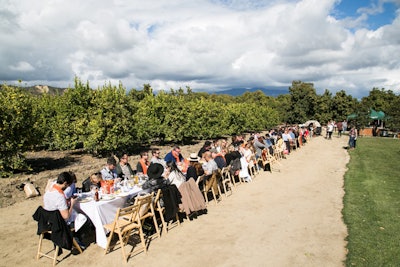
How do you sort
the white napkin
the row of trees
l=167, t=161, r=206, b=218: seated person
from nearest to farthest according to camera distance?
the white napkin → l=167, t=161, r=206, b=218: seated person → the row of trees

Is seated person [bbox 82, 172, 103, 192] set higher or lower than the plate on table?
higher

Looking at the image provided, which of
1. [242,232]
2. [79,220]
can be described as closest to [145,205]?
[79,220]

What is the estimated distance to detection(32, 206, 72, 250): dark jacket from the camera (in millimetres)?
5141

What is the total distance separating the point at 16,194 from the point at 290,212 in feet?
26.5

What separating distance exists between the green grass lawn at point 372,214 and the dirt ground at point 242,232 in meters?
0.26

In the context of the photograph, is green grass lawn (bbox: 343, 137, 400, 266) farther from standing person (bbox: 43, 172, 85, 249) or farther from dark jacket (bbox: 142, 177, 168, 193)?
standing person (bbox: 43, 172, 85, 249)

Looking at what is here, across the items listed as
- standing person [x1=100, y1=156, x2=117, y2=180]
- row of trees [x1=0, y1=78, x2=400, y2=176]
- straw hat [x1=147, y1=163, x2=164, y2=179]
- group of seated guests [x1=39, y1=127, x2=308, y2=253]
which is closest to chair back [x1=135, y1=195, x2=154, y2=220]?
group of seated guests [x1=39, y1=127, x2=308, y2=253]

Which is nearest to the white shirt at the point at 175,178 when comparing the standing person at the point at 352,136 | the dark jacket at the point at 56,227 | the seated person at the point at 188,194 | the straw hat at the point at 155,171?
the seated person at the point at 188,194

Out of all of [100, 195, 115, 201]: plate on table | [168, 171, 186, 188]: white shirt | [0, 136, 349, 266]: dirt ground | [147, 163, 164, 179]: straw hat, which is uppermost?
[147, 163, 164, 179]: straw hat

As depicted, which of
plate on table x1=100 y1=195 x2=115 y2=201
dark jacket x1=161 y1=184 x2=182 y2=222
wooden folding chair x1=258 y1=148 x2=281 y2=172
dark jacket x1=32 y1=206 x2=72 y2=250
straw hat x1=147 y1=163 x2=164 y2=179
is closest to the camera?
dark jacket x1=32 y1=206 x2=72 y2=250

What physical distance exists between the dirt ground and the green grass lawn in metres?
0.26

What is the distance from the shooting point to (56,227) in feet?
16.8

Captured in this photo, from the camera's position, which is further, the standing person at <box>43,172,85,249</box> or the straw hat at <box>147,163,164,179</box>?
the straw hat at <box>147,163,164,179</box>

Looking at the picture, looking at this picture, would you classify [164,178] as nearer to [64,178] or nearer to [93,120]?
[64,178]
